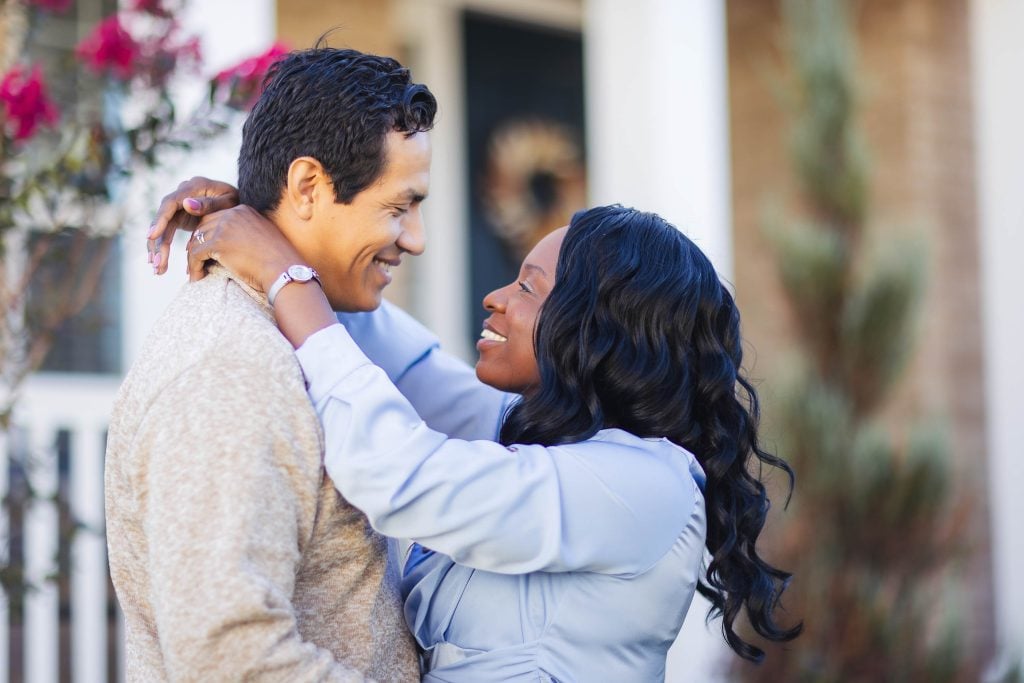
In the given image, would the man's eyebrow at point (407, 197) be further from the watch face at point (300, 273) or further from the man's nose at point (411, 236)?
the watch face at point (300, 273)

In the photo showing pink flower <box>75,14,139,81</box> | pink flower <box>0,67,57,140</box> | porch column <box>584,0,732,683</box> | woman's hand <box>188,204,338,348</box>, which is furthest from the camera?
porch column <box>584,0,732,683</box>

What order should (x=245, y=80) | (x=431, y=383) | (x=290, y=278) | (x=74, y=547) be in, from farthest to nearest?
(x=74, y=547) < (x=245, y=80) < (x=431, y=383) < (x=290, y=278)

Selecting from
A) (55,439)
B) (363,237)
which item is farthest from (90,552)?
(363,237)

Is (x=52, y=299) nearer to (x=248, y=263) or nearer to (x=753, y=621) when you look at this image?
(x=248, y=263)

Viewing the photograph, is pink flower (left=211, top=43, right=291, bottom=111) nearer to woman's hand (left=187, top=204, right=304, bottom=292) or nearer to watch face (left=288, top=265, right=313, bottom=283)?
woman's hand (left=187, top=204, right=304, bottom=292)

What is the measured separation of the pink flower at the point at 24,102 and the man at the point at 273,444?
1.03m

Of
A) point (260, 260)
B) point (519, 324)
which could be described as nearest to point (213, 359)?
point (260, 260)

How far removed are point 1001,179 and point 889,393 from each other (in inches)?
68.3

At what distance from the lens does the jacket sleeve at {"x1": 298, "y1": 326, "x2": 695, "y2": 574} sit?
2.12 m

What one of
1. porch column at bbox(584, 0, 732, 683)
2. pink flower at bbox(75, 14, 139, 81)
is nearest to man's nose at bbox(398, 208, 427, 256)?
pink flower at bbox(75, 14, 139, 81)

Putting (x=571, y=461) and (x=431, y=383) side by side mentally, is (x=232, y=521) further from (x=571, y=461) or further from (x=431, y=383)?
(x=431, y=383)

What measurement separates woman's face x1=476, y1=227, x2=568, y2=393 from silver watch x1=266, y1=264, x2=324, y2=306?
44 cm

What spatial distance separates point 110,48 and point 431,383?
4.71 feet

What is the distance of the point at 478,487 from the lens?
7.13 feet
